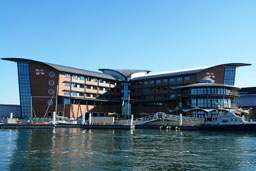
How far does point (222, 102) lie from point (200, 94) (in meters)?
7.43

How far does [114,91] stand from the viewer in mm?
128250

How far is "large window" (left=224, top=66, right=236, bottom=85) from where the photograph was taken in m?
111

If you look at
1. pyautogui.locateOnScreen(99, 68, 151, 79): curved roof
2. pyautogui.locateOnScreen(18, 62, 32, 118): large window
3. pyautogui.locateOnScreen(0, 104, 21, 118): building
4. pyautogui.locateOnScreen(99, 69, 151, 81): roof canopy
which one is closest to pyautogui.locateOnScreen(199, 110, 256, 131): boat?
pyautogui.locateOnScreen(99, 69, 151, 81): roof canopy

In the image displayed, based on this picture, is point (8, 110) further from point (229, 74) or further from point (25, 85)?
point (229, 74)

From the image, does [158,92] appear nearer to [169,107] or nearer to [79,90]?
[169,107]

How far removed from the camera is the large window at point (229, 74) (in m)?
111

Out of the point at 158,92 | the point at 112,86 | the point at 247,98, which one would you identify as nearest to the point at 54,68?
the point at 112,86

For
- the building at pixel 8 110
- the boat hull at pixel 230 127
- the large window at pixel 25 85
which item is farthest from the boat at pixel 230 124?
the building at pixel 8 110

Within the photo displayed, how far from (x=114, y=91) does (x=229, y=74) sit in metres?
48.5

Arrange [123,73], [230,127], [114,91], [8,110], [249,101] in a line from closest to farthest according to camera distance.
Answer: [230,127], [249,101], [8,110], [114,91], [123,73]

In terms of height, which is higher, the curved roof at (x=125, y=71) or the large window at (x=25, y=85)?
the curved roof at (x=125, y=71)

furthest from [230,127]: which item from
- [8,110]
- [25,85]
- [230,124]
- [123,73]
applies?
[8,110]

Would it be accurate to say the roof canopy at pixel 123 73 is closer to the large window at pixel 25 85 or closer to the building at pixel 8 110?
the large window at pixel 25 85

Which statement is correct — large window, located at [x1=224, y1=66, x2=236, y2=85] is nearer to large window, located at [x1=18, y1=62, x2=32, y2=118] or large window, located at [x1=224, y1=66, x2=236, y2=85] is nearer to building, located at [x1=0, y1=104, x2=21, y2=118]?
large window, located at [x1=18, y1=62, x2=32, y2=118]
